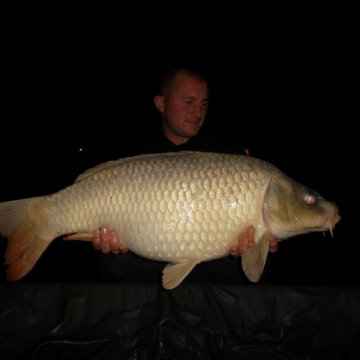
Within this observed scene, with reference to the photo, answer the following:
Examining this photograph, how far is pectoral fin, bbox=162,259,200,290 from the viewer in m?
1.34

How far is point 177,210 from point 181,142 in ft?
3.43

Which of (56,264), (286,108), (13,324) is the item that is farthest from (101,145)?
(13,324)

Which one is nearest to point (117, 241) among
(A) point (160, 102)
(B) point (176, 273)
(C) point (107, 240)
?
(C) point (107, 240)

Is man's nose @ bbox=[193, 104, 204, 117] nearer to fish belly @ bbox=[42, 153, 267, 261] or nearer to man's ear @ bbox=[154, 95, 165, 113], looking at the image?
man's ear @ bbox=[154, 95, 165, 113]

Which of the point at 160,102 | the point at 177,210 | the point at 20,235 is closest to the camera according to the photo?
the point at 177,210

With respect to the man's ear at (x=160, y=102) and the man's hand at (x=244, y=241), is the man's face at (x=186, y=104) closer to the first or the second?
the man's ear at (x=160, y=102)

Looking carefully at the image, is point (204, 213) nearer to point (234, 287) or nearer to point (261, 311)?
point (234, 287)

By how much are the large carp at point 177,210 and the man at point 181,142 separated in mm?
595

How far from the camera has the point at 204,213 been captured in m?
1.29

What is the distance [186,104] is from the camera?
2.06m

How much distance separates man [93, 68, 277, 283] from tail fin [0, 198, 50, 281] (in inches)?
23.9

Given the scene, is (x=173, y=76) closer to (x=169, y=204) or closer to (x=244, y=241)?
Answer: (x=169, y=204)

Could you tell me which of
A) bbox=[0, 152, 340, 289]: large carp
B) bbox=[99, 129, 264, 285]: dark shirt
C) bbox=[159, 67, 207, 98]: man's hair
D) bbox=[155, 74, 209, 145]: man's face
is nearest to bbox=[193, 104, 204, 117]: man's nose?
bbox=[155, 74, 209, 145]: man's face

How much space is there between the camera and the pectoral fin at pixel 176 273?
4.41ft
